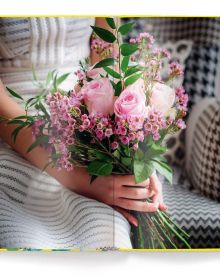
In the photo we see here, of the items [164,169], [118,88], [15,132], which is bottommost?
[164,169]

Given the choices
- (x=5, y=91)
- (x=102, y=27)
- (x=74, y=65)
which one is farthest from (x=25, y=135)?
(x=102, y=27)

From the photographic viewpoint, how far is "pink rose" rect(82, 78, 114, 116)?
1211 millimetres

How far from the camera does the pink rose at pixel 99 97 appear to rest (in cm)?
121

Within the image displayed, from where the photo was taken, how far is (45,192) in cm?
127

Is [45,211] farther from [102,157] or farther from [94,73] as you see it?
[94,73]

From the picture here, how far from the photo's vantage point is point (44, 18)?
126 cm

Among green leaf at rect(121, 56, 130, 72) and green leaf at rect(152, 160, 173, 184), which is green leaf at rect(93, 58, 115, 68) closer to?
green leaf at rect(121, 56, 130, 72)

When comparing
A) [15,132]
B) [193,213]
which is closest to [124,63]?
[15,132]

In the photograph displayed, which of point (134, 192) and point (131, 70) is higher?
point (131, 70)

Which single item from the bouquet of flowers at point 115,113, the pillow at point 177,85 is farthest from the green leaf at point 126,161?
the pillow at point 177,85

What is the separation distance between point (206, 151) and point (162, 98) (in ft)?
0.68

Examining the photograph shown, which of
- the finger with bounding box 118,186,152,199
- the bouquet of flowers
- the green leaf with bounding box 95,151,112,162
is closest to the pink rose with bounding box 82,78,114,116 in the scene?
the bouquet of flowers
